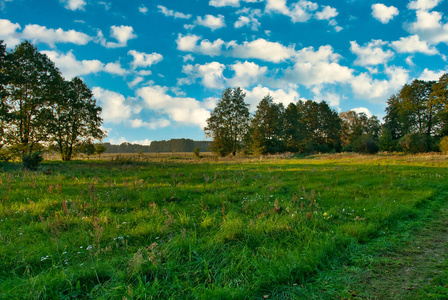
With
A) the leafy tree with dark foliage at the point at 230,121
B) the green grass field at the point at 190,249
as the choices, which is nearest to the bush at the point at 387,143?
the leafy tree with dark foliage at the point at 230,121

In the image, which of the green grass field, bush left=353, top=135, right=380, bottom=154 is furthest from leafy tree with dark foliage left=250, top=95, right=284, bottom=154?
the green grass field

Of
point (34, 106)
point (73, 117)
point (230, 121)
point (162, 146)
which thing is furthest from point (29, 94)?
point (162, 146)

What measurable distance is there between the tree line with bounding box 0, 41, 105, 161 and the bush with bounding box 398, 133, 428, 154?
5784 centimetres

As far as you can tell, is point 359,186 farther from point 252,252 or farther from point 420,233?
point 252,252

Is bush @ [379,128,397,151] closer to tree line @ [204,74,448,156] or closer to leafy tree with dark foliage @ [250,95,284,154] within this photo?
tree line @ [204,74,448,156]

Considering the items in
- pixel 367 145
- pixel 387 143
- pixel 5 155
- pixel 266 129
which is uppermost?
pixel 266 129

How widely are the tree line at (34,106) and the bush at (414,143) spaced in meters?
57.8

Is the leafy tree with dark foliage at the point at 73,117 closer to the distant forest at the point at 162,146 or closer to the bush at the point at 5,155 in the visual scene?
the bush at the point at 5,155

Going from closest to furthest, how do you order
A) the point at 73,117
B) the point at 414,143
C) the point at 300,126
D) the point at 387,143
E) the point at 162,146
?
the point at 73,117 → the point at 414,143 → the point at 387,143 → the point at 300,126 → the point at 162,146

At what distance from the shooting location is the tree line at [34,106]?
23906 millimetres

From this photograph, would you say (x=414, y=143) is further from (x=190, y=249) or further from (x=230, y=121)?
(x=190, y=249)

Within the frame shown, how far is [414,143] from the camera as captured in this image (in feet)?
132

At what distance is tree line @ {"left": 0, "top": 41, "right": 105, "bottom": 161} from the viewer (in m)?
23.9

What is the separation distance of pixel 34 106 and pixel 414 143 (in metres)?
61.1
